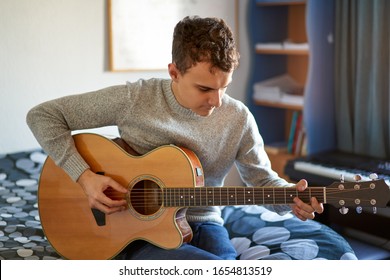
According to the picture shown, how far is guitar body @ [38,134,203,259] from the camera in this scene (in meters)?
1.70

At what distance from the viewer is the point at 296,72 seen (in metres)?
3.37

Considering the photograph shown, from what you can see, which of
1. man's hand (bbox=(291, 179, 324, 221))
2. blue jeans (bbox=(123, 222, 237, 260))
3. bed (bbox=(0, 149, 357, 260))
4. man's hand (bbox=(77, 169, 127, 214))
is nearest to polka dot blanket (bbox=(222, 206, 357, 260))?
bed (bbox=(0, 149, 357, 260))

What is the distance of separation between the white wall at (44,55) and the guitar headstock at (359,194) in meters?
1.54

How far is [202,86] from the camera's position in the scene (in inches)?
64.4

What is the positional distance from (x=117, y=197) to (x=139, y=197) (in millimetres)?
67

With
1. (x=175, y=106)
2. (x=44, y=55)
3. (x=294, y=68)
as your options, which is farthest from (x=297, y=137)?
(x=175, y=106)

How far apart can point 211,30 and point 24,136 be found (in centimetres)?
133

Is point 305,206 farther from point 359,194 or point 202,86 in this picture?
point 202,86

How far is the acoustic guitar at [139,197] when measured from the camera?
1621 mm

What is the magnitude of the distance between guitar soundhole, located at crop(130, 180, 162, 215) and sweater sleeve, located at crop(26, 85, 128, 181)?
0.16 meters

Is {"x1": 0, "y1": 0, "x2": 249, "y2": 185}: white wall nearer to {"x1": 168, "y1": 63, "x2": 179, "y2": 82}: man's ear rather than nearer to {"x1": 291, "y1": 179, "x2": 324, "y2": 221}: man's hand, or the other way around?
{"x1": 168, "y1": 63, "x2": 179, "y2": 82}: man's ear

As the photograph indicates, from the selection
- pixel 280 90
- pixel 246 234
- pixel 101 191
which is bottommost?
pixel 246 234
